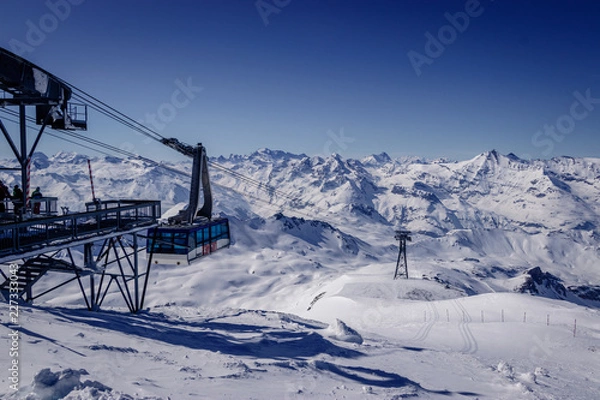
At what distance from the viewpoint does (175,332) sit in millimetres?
18578

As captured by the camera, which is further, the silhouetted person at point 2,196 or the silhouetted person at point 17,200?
the silhouetted person at point 17,200

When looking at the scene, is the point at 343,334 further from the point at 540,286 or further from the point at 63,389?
the point at 540,286

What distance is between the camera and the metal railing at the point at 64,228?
14.9 m

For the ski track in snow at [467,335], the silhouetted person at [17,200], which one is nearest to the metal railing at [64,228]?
the silhouetted person at [17,200]

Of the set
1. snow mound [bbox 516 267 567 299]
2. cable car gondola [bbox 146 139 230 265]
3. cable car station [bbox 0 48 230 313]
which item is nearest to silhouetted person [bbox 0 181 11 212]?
cable car station [bbox 0 48 230 313]

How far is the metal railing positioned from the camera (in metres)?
14.9

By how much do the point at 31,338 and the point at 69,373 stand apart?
4.42 metres

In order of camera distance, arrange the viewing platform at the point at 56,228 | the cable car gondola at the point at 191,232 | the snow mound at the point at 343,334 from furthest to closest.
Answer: the cable car gondola at the point at 191,232, the snow mound at the point at 343,334, the viewing platform at the point at 56,228

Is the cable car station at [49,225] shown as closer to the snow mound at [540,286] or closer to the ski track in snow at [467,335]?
the ski track in snow at [467,335]

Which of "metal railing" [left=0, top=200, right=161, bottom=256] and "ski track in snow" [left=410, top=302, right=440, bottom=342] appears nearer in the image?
"metal railing" [left=0, top=200, right=161, bottom=256]

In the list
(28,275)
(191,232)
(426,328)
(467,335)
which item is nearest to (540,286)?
(426,328)

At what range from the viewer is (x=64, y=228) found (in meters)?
18.8

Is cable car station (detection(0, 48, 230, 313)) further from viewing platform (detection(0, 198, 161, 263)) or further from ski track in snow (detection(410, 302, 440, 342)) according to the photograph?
ski track in snow (detection(410, 302, 440, 342))

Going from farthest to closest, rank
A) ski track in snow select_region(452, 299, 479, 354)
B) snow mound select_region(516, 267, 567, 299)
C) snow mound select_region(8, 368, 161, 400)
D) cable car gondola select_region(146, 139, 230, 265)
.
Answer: snow mound select_region(516, 267, 567, 299) < cable car gondola select_region(146, 139, 230, 265) < ski track in snow select_region(452, 299, 479, 354) < snow mound select_region(8, 368, 161, 400)
